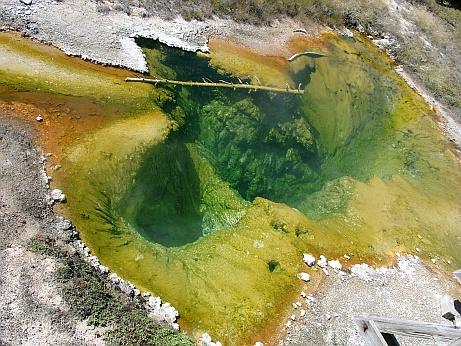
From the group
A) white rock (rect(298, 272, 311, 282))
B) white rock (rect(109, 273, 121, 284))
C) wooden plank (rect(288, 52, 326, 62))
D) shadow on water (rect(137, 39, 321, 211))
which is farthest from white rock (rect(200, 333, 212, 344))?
wooden plank (rect(288, 52, 326, 62))

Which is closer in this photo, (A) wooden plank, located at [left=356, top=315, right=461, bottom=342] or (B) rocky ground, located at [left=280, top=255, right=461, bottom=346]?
(A) wooden plank, located at [left=356, top=315, right=461, bottom=342]

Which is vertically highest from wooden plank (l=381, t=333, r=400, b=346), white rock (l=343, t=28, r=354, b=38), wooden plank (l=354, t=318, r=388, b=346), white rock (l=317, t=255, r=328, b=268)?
wooden plank (l=354, t=318, r=388, b=346)

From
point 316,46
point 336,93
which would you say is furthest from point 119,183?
point 316,46

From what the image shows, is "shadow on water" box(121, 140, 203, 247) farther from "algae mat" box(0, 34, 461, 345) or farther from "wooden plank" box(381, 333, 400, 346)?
"wooden plank" box(381, 333, 400, 346)

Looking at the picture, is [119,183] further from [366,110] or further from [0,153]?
[366,110]

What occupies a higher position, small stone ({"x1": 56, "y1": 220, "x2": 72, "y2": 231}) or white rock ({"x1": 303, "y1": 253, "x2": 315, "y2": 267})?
white rock ({"x1": 303, "y1": 253, "x2": 315, "y2": 267})

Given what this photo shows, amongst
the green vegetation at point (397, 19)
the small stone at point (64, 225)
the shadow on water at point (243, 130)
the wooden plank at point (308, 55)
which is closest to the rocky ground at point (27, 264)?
the small stone at point (64, 225)

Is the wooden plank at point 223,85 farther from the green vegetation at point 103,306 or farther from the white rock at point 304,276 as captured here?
the white rock at point 304,276
